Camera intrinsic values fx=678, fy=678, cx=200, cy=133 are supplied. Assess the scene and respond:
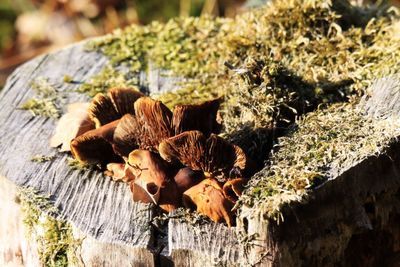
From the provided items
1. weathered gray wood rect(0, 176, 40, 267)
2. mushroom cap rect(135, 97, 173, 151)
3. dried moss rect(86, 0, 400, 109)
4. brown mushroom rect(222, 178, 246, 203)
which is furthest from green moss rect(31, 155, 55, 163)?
brown mushroom rect(222, 178, 246, 203)

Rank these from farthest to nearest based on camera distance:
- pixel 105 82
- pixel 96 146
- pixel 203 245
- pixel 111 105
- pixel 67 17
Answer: pixel 67 17 → pixel 105 82 → pixel 111 105 → pixel 96 146 → pixel 203 245

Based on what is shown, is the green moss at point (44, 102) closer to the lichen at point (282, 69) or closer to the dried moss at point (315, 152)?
the lichen at point (282, 69)

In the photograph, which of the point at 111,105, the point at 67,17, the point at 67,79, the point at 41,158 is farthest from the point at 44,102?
the point at 67,17

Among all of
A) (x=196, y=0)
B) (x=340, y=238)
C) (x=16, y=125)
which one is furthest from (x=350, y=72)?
(x=196, y=0)

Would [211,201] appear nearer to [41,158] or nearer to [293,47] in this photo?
[41,158]

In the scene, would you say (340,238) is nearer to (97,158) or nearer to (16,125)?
(97,158)

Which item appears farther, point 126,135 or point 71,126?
point 71,126
